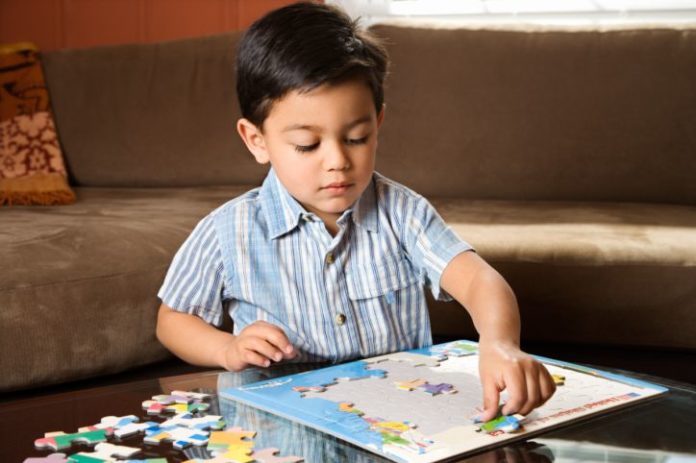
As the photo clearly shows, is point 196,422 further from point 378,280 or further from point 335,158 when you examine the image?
point 378,280

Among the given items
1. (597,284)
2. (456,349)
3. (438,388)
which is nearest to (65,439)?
(438,388)

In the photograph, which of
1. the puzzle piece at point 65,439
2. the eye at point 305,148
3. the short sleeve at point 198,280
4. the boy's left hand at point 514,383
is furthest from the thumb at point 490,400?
the short sleeve at point 198,280

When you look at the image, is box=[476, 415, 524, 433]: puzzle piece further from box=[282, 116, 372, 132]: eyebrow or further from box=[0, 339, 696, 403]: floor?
box=[0, 339, 696, 403]: floor

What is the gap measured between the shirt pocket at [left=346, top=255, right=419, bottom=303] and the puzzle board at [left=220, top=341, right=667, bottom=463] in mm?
262

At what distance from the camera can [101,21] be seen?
353cm

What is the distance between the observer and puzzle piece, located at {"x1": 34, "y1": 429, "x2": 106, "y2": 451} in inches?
30.9

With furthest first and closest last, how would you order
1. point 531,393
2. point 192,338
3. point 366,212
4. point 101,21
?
point 101,21
point 366,212
point 192,338
point 531,393

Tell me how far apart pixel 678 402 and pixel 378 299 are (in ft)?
1.70

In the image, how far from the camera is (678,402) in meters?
0.92

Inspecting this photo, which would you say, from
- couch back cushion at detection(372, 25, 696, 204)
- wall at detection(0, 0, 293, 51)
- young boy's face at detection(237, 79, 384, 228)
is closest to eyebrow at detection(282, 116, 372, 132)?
young boy's face at detection(237, 79, 384, 228)

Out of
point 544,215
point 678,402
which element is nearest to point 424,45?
point 544,215

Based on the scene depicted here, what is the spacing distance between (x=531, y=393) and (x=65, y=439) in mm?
425

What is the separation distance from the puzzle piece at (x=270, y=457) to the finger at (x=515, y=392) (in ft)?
0.70

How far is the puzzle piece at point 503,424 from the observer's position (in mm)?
804
